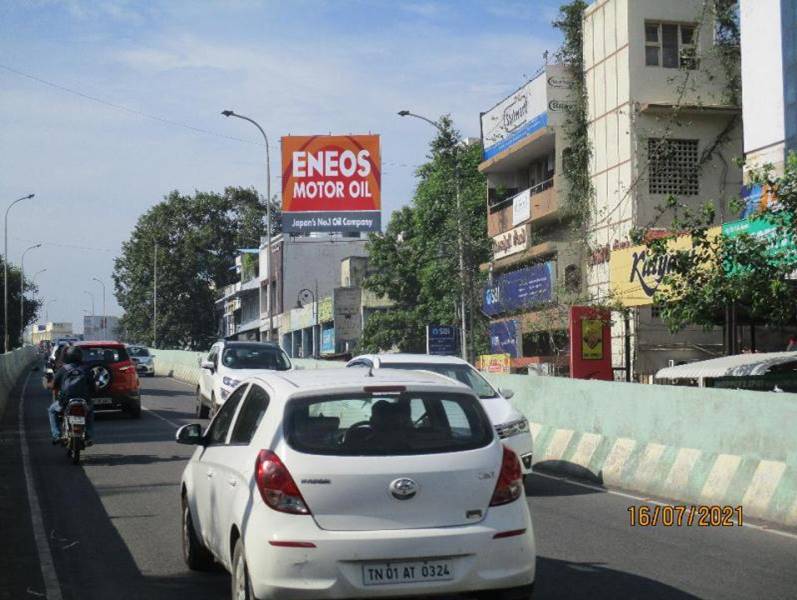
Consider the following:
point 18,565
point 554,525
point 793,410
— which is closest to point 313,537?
point 18,565

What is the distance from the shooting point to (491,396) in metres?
14.2

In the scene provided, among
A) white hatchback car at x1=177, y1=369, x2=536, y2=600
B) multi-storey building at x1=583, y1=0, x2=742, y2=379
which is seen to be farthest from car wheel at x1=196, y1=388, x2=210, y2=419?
white hatchback car at x1=177, y1=369, x2=536, y2=600

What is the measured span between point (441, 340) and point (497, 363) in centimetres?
201

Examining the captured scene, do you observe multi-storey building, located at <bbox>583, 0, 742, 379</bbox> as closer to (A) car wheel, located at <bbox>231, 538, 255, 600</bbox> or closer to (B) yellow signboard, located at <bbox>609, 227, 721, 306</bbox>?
(B) yellow signboard, located at <bbox>609, 227, 721, 306</bbox>

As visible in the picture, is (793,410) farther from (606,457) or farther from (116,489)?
(116,489)

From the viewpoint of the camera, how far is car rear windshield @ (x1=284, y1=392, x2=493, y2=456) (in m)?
6.35

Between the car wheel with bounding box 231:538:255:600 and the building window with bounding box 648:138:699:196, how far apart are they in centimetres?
3124

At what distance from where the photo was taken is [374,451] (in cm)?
632

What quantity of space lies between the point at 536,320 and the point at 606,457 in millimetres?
26808

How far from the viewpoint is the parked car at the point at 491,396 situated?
521 inches

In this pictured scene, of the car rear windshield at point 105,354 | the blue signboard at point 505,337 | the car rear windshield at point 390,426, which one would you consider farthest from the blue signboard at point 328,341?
the car rear windshield at point 390,426

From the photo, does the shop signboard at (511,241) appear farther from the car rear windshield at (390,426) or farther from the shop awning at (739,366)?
the car rear windshield at (390,426)

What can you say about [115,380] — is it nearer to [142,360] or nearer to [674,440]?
[674,440]

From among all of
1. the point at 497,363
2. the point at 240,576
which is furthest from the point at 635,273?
the point at 240,576
